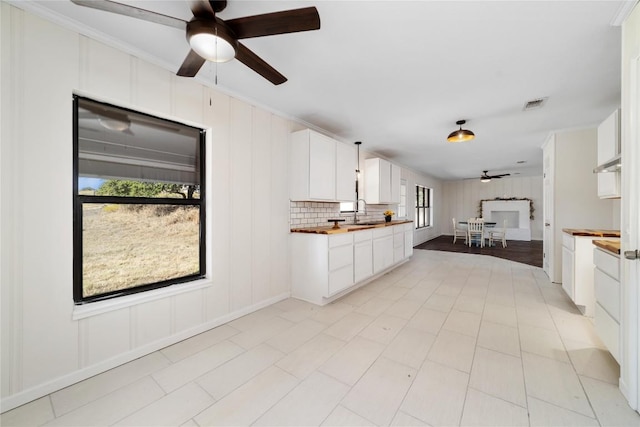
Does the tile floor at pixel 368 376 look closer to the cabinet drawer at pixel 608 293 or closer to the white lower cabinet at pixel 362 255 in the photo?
the cabinet drawer at pixel 608 293

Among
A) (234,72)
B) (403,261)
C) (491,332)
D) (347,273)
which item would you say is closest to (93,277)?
→ (234,72)

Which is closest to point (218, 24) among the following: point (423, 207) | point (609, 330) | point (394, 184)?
point (609, 330)

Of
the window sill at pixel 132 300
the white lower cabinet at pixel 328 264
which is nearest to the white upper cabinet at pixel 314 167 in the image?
the white lower cabinet at pixel 328 264

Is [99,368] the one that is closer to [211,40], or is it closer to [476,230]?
[211,40]

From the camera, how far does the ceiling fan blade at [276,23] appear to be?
4.19 ft

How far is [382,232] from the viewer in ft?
14.5

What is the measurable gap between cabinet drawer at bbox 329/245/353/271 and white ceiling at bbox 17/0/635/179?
1.84m

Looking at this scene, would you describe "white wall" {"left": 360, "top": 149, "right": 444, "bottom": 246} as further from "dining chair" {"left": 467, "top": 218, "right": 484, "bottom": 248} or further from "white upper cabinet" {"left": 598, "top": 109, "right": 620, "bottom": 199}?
"white upper cabinet" {"left": 598, "top": 109, "right": 620, "bottom": 199}

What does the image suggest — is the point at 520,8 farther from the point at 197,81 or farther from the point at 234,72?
the point at 197,81

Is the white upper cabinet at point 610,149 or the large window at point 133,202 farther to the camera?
the white upper cabinet at point 610,149

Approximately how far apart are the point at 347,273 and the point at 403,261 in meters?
2.55

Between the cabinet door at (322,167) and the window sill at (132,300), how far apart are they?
1.76 m

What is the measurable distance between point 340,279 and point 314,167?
1.56 m

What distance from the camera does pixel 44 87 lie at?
64.5 inches
